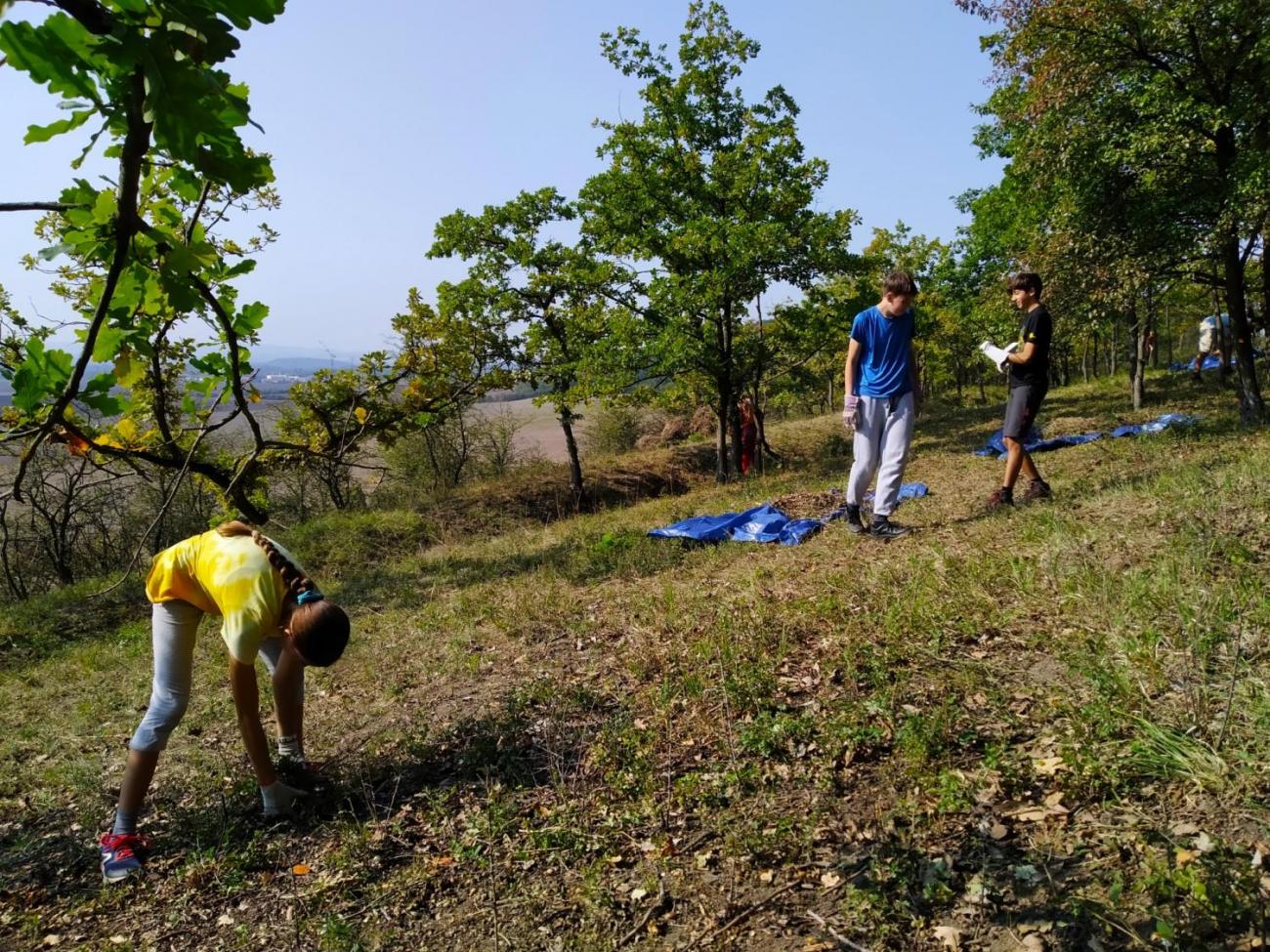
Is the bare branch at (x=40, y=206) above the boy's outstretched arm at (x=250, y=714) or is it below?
above

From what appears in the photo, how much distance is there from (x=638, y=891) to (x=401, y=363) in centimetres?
1098

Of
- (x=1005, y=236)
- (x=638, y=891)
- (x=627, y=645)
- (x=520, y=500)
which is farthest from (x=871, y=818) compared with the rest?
(x=1005, y=236)

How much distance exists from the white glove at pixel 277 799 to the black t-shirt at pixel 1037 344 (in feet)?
18.7

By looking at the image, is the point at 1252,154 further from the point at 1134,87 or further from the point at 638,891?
the point at 638,891

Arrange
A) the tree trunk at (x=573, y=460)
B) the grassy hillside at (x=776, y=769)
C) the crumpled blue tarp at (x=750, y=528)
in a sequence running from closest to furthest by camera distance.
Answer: the grassy hillside at (x=776, y=769) < the crumpled blue tarp at (x=750, y=528) < the tree trunk at (x=573, y=460)

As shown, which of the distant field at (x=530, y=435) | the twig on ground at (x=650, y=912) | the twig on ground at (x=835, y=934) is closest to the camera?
the twig on ground at (x=835, y=934)

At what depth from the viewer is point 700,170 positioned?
12.6m

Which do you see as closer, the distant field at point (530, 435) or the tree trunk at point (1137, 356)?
the tree trunk at point (1137, 356)

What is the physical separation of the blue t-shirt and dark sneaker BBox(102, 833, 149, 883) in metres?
5.12

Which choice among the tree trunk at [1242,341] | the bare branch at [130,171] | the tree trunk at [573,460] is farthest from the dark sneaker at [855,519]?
the tree trunk at [573,460]

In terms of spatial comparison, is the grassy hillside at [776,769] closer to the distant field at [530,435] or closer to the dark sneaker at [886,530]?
the dark sneaker at [886,530]

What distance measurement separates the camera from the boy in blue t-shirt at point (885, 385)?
518 cm

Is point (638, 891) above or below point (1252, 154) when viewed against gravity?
below

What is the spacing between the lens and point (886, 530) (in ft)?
18.2
